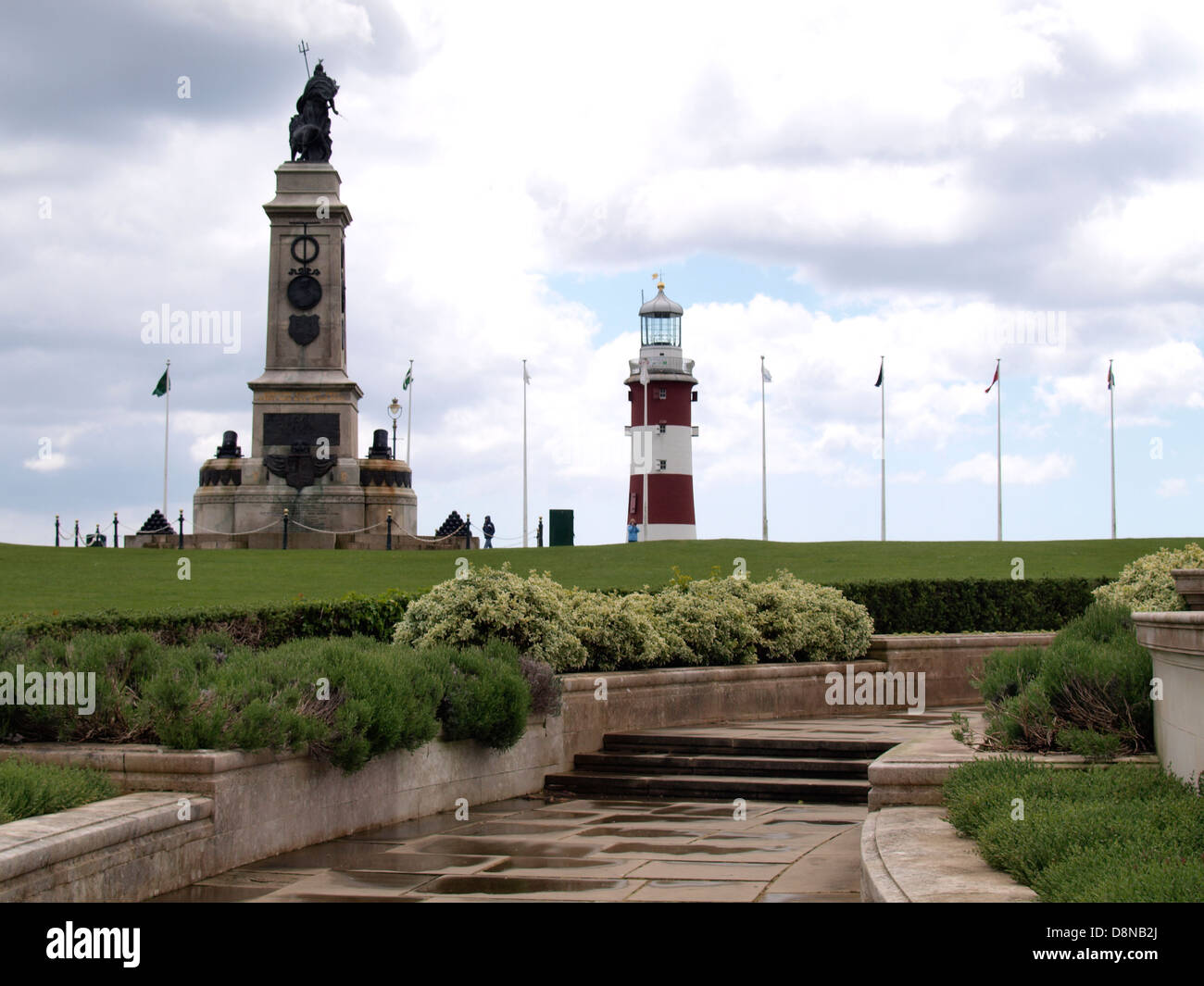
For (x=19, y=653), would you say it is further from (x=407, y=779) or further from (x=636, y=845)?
(x=636, y=845)

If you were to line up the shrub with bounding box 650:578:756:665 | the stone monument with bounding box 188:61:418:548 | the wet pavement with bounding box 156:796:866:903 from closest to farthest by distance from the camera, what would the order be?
1. the wet pavement with bounding box 156:796:866:903
2. the shrub with bounding box 650:578:756:665
3. the stone monument with bounding box 188:61:418:548

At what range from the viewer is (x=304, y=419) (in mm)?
41875

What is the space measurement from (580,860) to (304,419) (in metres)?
34.7

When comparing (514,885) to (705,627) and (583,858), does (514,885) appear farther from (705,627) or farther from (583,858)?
(705,627)

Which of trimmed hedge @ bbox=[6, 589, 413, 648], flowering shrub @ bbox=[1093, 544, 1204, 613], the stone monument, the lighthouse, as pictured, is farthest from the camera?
the lighthouse

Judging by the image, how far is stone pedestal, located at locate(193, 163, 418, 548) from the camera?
4159 cm

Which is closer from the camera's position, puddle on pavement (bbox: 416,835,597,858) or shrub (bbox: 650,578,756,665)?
puddle on pavement (bbox: 416,835,597,858)

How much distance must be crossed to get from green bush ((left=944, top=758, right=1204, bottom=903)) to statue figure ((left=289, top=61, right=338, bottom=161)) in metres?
40.5

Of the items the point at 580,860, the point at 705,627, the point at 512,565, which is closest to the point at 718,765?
the point at 705,627

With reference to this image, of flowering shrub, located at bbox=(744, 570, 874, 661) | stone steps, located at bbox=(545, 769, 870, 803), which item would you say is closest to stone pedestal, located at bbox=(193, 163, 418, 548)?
flowering shrub, located at bbox=(744, 570, 874, 661)

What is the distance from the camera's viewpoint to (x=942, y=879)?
19.7ft

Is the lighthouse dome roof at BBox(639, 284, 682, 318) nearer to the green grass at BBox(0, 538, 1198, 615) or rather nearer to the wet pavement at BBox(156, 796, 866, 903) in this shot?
the green grass at BBox(0, 538, 1198, 615)

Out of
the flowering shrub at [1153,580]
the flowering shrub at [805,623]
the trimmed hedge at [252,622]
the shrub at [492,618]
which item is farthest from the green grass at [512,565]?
the shrub at [492,618]
